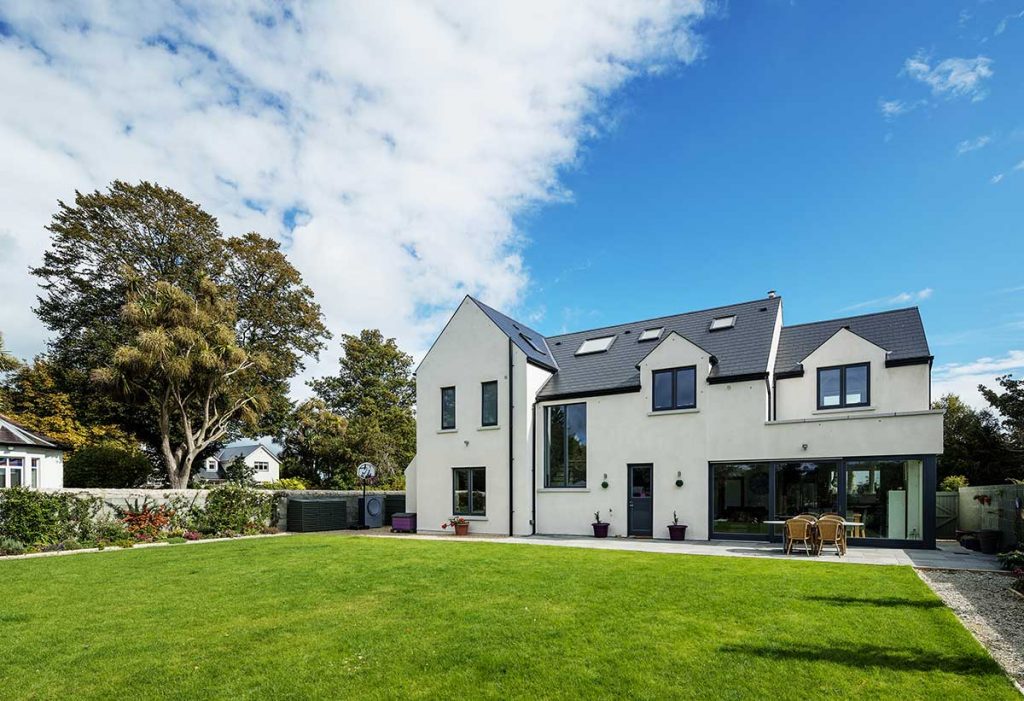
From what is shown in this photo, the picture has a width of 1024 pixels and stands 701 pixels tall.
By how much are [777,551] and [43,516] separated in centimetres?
1950

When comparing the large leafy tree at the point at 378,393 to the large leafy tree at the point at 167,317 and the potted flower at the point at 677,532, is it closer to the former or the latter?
the large leafy tree at the point at 167,317

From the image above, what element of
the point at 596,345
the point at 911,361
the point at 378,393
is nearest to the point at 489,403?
the point at 596,345

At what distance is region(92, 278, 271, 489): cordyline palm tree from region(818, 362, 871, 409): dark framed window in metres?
23.9

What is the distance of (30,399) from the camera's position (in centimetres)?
2812

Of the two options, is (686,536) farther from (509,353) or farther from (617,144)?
(617,144)

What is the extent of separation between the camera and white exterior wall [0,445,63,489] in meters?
24.3

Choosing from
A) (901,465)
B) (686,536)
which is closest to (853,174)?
(901,465)

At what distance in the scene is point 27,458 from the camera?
2517cm

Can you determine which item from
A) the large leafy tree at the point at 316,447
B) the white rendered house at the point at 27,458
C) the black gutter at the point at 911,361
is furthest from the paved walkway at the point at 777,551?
the white rendered house at the point at 27,458

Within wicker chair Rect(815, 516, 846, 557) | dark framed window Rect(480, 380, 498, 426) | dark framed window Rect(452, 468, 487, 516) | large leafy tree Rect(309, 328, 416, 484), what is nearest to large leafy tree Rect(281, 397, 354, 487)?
large leafy tree Rect(309, 328, 416, 484)

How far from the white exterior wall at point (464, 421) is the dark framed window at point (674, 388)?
4.66 m

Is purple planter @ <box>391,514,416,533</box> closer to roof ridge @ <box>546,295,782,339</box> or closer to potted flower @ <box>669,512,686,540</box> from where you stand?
roof ridge @ <box>546,295,782,339</box>

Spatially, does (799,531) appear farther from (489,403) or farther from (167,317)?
(167,317)

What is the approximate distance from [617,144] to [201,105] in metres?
11.3
